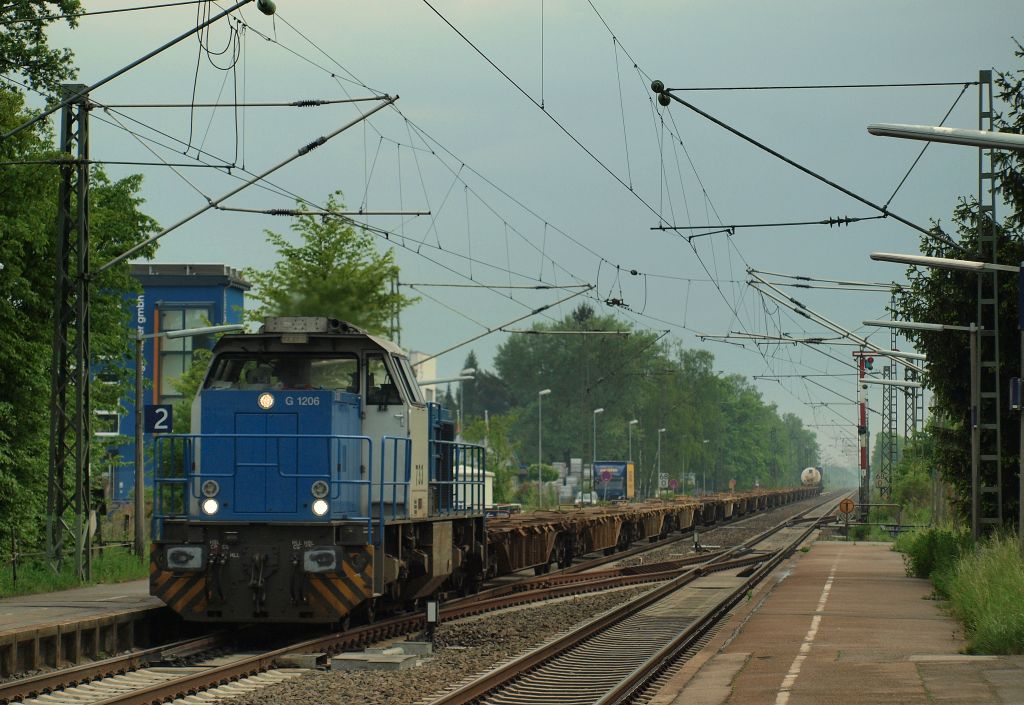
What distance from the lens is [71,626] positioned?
15.0 m

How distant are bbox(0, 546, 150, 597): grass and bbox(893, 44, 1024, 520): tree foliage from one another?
15982mm

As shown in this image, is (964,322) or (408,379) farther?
(964,322)

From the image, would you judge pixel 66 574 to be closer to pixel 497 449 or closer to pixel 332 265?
pixel 332 265

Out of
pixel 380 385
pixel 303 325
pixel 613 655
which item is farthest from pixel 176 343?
pixel 613 655

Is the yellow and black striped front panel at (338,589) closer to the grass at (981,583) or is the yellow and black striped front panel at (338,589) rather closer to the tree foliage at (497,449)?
the grass at (981,583)

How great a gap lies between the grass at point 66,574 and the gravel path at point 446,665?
21.9 ft

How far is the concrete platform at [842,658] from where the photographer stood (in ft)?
39.0

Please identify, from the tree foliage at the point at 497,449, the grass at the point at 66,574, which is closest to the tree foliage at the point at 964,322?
the grass at the point at 66,574

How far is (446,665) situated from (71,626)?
4.22 m

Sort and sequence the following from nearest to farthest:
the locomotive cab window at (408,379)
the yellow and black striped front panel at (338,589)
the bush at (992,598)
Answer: the bush at (992,598) < the yellow and black striped front panel at (338,589) < the locomotive cab window at (408,379)

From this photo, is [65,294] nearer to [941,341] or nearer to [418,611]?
[418,611]

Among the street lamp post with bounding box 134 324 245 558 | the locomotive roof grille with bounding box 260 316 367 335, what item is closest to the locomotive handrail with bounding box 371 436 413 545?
the locomotive roof grille with bounding box 260 316 367 335

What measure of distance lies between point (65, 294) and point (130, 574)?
5.21 m

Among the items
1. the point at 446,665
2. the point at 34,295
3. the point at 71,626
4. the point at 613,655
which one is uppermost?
the point at 34,295
